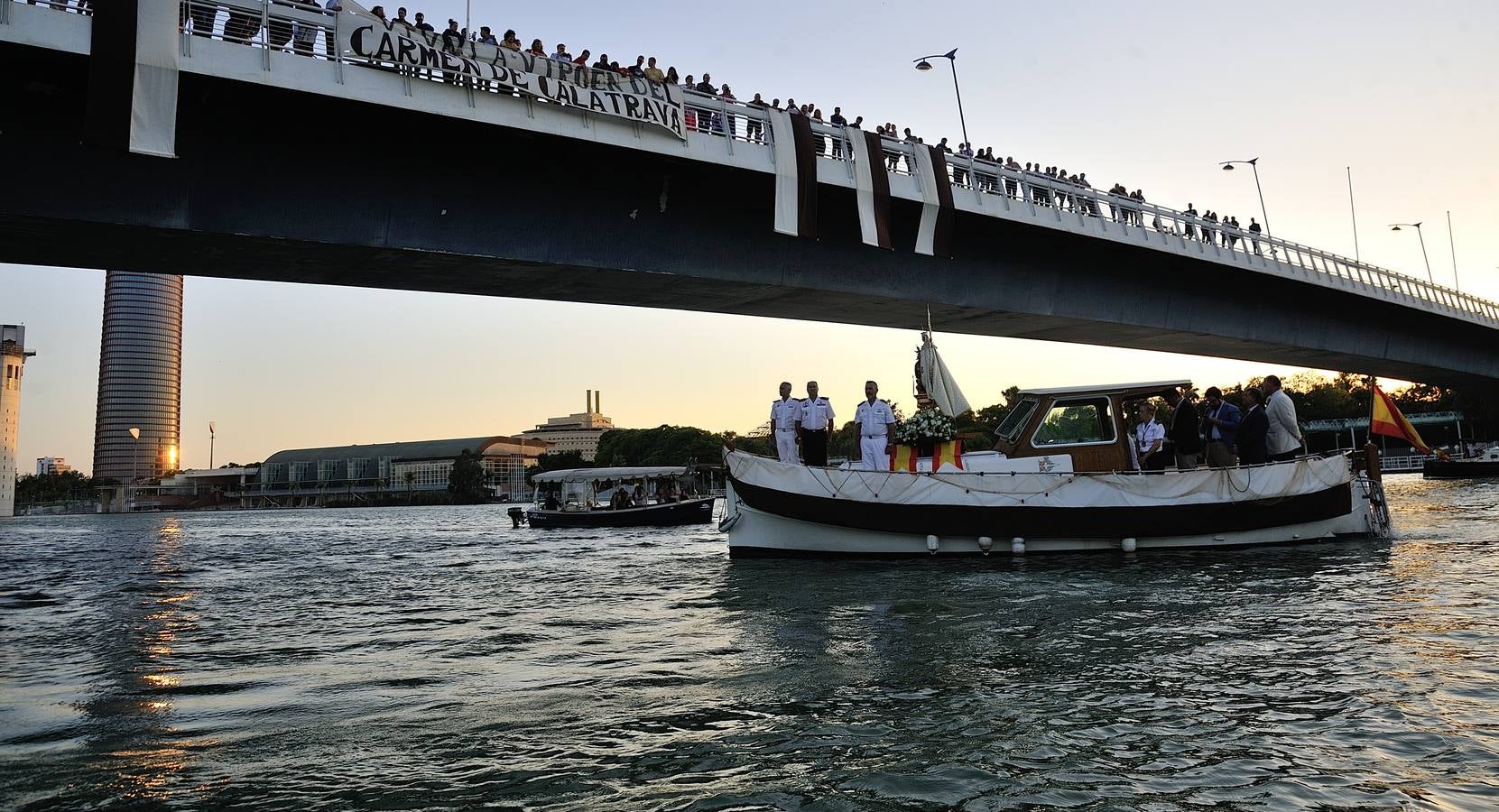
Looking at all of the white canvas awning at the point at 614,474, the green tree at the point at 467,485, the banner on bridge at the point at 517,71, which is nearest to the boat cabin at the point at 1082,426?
the banner on bridge at the point at 517,71

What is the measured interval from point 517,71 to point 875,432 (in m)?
8.36

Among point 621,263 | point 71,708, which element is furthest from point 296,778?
point 621,263

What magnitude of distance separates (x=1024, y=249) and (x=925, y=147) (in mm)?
5308

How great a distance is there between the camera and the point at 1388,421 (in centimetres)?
2633

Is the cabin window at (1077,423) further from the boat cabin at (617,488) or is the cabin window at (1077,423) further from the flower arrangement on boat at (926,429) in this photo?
the boat cabin at (617,488)

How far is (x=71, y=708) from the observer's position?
6.25 metres

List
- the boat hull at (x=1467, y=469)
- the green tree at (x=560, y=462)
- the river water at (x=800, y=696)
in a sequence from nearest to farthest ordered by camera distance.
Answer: the river water at (x=800, y=696), the boat hull at (x=1467, y=469), the green tree at (x=560, y=462)

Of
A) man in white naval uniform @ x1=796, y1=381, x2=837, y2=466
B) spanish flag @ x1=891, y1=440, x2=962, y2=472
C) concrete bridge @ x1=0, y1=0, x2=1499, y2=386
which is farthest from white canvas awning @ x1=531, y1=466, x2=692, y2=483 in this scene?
spanish flag @ x1=891, y1=440, x2=962, y2=472

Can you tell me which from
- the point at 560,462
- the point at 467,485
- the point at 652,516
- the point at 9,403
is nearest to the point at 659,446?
the point at 560,462

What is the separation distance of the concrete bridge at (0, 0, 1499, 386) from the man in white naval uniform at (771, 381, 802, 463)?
15.5 ft

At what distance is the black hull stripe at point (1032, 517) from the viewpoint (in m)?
14.8

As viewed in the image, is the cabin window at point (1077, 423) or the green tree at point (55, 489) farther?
the green tree at point (55, 489)

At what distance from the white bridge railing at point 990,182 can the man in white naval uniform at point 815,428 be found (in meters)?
5.72

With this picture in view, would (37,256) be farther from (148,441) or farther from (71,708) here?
(148,441)
